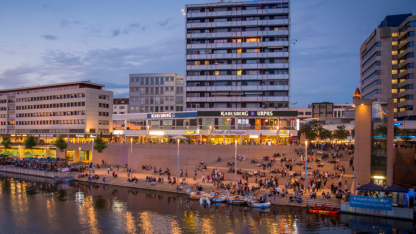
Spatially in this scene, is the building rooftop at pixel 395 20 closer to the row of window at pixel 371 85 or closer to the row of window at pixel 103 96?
the row of window at pixel 371 85

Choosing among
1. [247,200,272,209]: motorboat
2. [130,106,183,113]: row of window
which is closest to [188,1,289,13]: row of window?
[130,106,183,113]: row of window

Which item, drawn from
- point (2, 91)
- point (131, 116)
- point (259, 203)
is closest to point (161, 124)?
point (131, 116)

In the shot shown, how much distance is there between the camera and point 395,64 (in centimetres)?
9125

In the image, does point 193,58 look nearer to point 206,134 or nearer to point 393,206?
point 206,134

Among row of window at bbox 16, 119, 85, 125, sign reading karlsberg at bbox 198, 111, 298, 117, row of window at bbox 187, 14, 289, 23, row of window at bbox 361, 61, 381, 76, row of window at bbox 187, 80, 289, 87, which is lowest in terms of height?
row of window at bbox 16, 119, 85, 125

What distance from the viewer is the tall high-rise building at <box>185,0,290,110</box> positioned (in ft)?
284

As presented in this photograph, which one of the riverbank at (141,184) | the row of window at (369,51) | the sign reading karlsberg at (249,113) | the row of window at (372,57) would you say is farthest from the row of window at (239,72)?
the riverbank at (141,184)

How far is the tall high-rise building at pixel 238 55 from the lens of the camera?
3403 inches

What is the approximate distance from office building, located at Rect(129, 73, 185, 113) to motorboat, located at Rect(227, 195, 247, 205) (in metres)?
66.4

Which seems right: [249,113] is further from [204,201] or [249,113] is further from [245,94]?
[204,201]

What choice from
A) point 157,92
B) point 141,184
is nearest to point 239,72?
point 157,92

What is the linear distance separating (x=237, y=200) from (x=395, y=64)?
70.9 metres

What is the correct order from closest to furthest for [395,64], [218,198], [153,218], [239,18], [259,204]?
[153,218] → [259,204] → [218,198] → [239,18] → [395,64]

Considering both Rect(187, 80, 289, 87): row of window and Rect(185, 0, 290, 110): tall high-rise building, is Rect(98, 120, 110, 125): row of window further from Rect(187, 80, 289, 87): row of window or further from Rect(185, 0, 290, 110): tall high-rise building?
Rect(187, 80, 289, 87): row of window
